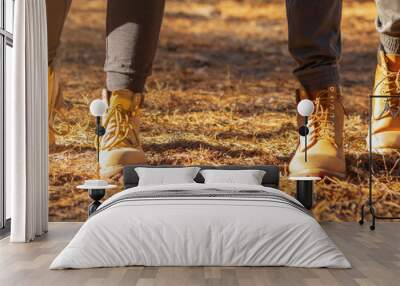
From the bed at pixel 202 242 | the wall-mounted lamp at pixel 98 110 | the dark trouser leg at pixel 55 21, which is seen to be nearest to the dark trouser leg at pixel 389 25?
the wall-mounted lamp at pixel 98 110

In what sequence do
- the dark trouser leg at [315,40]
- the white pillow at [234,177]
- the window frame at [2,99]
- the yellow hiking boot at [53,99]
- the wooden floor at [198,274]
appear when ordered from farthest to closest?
the yellow hiking boot at [53,99]
the dark trouser leg at [315,40]
the white pillow at [234,177]
the window frame at [2,99]
the wooden floor at [198,274]

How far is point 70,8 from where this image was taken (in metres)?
7.33

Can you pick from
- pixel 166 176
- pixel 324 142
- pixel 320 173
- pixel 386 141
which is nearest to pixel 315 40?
pixel 324 142

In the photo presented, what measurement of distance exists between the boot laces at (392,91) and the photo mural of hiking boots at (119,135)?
2.86 metres

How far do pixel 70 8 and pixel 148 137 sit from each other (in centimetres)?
177

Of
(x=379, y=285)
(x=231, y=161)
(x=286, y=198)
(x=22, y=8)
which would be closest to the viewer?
(x=379, y=285)

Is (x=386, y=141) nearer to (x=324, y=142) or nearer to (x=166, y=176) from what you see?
(x=324, y=142)

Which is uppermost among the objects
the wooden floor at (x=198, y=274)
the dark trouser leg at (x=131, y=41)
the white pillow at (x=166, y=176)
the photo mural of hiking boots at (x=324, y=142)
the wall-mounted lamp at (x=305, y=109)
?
the dark trouser leg at (x=131, y=41)

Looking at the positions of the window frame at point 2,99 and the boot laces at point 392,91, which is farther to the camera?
the boot laces at point 392,91

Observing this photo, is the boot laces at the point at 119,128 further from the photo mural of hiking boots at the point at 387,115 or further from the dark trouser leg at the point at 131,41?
the photo mural of hiking boots at the point at 387,115

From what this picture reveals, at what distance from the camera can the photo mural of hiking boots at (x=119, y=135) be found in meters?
7.23

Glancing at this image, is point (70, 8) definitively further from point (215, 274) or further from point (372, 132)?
point (215, 274)

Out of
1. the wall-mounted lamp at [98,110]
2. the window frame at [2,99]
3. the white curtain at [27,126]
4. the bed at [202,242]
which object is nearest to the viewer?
the bed at [202,242]

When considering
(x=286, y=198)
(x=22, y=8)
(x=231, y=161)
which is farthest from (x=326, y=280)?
(x=22, y=8)
